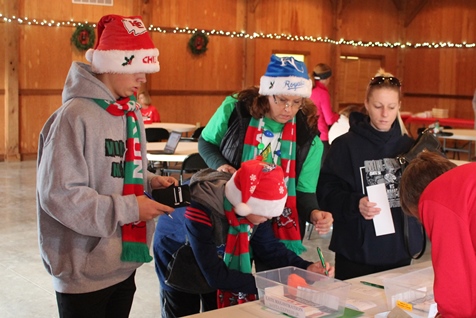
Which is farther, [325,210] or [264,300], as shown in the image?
[325,210]

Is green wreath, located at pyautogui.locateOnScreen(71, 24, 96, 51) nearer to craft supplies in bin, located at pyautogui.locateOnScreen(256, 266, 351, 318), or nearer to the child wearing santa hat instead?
the child wearing santa hat

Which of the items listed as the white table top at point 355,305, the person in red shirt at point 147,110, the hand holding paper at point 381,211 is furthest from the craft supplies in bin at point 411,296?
the person in red shirt at point 147,110

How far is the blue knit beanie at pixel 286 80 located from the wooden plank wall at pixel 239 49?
8.67 metres

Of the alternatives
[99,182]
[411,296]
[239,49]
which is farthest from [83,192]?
[239,49]

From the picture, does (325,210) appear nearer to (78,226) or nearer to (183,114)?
(78,226)

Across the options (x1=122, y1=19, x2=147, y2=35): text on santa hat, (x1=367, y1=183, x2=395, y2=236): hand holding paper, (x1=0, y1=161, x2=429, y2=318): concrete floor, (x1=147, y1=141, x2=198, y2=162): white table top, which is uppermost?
(x1=122, y1=19, x2=147, y2=35): text on santa hat

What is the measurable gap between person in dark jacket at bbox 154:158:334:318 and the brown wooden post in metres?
9.05

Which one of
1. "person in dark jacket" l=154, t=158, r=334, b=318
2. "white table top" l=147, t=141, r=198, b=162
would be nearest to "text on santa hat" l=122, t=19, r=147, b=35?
"person in dark jacket" l=154, t=158, r=334, b=318

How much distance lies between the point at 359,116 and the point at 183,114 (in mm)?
10337

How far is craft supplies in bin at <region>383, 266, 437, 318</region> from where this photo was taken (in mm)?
2230

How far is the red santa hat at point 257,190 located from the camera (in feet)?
8.71

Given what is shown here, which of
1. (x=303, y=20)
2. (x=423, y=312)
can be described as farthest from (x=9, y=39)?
(x=423, y=312)

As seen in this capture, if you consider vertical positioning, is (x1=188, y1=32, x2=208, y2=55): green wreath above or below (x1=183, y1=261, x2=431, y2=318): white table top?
above

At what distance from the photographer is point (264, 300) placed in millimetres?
2428
